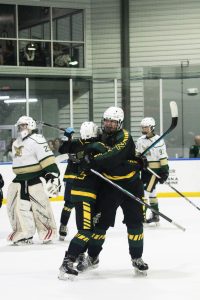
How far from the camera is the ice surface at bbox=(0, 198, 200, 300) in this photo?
3920 mm

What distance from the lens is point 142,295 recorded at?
3.88 meters

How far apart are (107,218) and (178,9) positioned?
10.8m

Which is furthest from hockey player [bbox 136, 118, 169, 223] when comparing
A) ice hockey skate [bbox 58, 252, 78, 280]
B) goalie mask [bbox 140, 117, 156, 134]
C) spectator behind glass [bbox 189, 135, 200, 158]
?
spectator behind glass [bbox 189, 135, 200, 158]

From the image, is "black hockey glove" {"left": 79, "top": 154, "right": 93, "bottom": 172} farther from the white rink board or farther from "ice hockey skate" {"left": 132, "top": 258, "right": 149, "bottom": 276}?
the white rink board

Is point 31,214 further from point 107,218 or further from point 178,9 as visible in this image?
point 178,9

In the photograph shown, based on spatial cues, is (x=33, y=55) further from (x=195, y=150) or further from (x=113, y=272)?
(x=113, y=272)

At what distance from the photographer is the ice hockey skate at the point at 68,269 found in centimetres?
418

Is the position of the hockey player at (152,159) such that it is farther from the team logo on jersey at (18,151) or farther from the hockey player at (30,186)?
the team logo on jersey at (18,151)

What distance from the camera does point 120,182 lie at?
4.36m

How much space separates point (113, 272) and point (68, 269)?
1.64 feet

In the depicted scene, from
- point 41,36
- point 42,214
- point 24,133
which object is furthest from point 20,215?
point 41,36

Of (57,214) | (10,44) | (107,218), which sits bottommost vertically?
(57,214)

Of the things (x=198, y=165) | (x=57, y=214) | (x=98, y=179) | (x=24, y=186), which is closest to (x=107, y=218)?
(x=98, y=179)

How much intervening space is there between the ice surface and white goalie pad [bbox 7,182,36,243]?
0.37 feet
